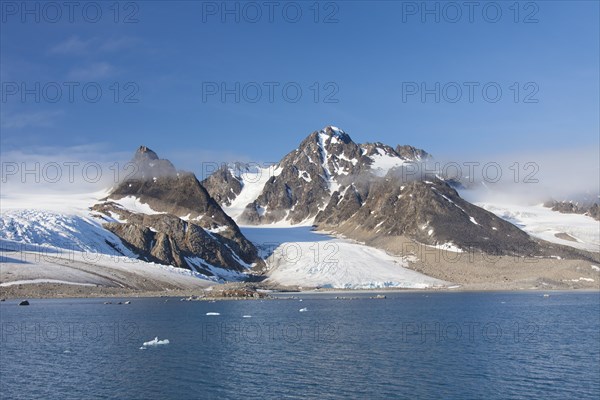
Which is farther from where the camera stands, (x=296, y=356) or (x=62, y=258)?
(x=62, y=258)

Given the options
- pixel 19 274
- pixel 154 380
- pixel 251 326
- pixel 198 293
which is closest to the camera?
pixel 154 380

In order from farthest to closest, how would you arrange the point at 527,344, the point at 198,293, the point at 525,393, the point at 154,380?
the point at 198,293 < the point at 527,344 < the point at 154,380 < the point at 525,393

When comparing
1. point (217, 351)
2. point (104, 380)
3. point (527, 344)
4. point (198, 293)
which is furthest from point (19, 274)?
point (527, 344)

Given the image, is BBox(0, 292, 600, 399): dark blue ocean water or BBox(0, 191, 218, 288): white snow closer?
BBox(0, 292, 600, 399): dark blue ocean water

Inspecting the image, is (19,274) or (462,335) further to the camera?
(19,274)

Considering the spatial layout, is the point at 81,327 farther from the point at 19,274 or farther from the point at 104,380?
the point at 19,274

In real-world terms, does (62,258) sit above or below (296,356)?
above

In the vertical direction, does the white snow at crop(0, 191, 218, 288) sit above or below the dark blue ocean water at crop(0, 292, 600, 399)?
above
